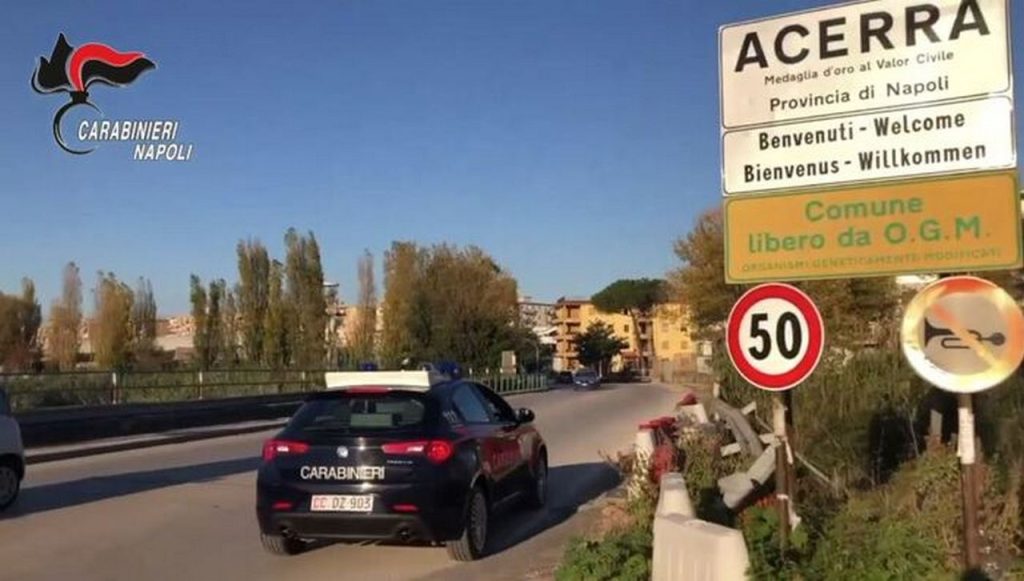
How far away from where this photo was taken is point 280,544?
9.36m

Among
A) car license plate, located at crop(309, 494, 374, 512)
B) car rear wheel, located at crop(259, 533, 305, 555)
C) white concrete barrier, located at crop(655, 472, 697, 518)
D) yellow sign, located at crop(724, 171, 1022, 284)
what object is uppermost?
yellow sign, located at crop(724, 171, 1022, 284)

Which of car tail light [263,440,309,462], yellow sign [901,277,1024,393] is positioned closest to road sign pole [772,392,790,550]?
yellow sign [901,277,1024,393]

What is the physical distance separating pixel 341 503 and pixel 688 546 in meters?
3.66

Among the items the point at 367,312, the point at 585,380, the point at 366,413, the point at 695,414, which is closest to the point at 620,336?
the point at 585,380

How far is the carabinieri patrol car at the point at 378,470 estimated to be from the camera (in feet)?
28.3

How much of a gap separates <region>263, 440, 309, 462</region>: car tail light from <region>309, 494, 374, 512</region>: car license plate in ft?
1.38

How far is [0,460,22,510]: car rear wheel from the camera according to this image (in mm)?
11789

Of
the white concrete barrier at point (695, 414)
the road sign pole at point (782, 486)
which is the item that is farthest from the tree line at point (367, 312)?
the road sign pole at point (782, 486)

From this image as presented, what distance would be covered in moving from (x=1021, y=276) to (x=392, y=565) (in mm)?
9032

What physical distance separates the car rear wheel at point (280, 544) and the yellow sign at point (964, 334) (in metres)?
5.57

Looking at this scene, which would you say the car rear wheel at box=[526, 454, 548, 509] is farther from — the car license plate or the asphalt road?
the car license plate

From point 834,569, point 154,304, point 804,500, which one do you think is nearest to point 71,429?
point 804,500

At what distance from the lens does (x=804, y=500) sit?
8688 millimetres

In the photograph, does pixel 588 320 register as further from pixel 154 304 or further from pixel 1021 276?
pixel 1021 276
